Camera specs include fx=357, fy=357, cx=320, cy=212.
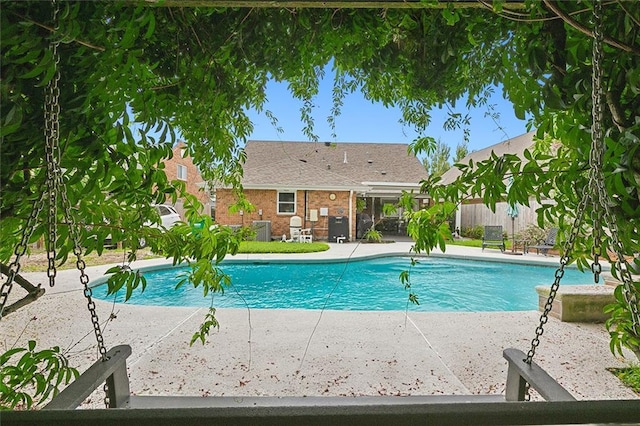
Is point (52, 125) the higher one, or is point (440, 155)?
point (440, 155)

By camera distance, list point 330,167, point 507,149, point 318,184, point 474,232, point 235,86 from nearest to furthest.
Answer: point 235,86 → point 507,149 → point 474,232 → point 318,184 → point 330,167

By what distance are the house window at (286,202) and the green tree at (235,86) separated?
11030 millimetres

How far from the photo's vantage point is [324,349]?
3.17 m

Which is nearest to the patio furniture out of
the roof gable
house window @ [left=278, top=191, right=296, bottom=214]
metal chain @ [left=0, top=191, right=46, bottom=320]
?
house window @ [left=278, top=191, right=296, bottom=214]

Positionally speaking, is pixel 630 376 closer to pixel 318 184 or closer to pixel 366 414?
pixel 366 414

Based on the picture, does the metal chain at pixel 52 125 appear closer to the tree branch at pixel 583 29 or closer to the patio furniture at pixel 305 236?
the tree branch at pixel 583 29

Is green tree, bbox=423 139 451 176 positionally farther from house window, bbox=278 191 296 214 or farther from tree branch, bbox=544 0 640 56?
house window, bbox=278 191 296 214

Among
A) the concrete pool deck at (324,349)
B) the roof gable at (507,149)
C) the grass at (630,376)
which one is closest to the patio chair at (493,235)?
the roof gable at (507,149)

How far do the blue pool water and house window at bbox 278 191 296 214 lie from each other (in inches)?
186

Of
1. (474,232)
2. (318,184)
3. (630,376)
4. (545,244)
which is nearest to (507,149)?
(630,376)

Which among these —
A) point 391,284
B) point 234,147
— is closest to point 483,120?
point 234,147

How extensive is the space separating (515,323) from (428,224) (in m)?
3.32

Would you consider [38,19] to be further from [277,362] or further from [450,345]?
[450,345]

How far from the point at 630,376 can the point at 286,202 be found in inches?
439
